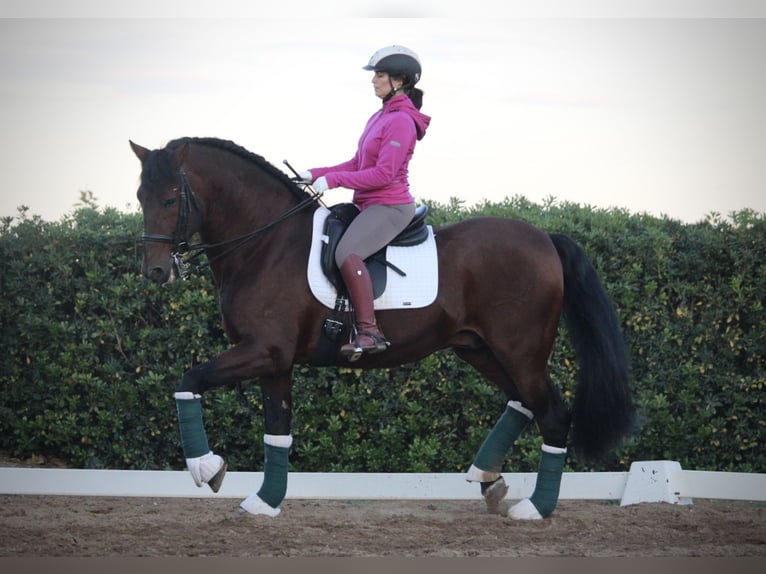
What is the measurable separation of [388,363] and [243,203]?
145 cm

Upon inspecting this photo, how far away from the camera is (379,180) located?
6.79 metres

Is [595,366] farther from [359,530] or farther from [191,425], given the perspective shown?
[191,425]

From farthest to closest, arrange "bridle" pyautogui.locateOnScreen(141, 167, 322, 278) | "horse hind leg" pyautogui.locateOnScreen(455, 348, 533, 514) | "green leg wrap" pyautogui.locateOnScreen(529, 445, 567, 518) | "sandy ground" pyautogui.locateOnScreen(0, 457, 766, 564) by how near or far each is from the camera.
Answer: "horse hind leg" pyautogui.locateOnScreen(455, 348, 533, 514)
"green leg wrap" pyautogui.locateOnScreen(529, 445, 567, 518)
"bridle" pyautogui.locateOnScreen(141, 167, 322, 278)
"sandy ground" pyautogui.locateOnScreen(0, 457, 766, 564)

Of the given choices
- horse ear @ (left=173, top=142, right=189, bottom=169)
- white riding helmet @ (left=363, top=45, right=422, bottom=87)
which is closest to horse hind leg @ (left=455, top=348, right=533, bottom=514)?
white riding helmet @ (left=363, top=45, right=422, bottom=87)

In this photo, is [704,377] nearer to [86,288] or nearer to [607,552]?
[607,552]

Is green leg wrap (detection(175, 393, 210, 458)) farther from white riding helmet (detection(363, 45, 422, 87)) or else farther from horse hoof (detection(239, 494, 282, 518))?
white riding helmet (detection(363, 45, 422, 87))

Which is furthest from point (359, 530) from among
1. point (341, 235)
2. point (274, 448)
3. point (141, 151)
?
point (141, 151)

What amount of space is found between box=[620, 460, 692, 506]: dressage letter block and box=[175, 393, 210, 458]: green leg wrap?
340 cm

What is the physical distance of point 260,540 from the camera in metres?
6.32

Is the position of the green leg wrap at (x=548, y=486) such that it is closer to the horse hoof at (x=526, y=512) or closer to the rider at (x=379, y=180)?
the horse hoof at (x=526, y=512)

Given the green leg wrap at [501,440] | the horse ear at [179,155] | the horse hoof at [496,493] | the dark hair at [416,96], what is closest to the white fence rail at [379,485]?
the horse hoof at [496,493]

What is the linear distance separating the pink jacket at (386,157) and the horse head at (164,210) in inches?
37.2

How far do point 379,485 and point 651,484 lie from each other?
6.84 ft

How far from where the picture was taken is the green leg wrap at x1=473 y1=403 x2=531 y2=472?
7508 millimetres
